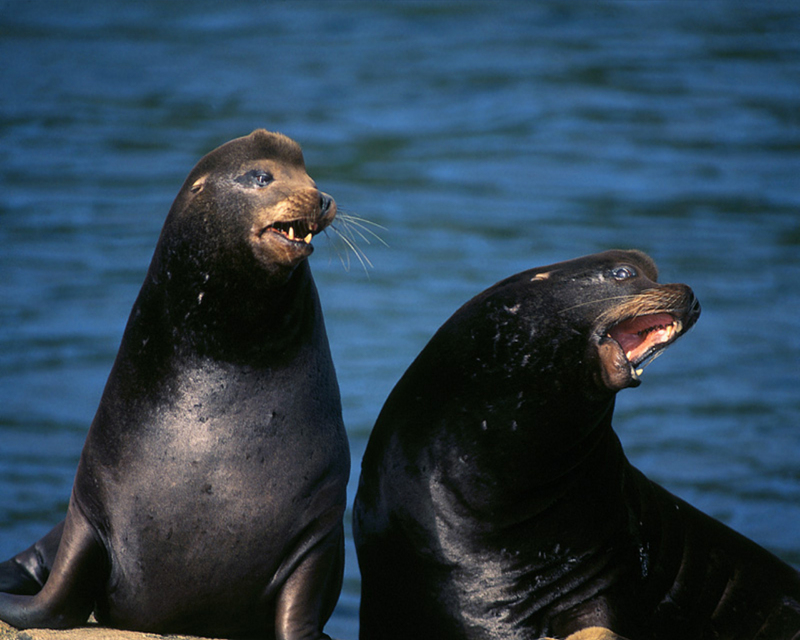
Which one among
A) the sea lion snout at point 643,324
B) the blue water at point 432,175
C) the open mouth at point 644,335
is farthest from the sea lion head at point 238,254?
the blue water at point 432,175

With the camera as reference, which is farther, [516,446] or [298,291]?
[516,446]

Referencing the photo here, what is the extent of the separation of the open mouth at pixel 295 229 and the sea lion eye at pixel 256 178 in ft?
0.46

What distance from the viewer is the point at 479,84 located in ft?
57.3

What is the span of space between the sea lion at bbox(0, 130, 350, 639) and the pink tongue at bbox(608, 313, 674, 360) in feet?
3.86

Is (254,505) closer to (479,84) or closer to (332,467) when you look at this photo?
(332,467)

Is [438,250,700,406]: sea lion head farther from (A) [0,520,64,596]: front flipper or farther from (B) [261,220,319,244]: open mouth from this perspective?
(A) [0,520,64,596]: front flipper

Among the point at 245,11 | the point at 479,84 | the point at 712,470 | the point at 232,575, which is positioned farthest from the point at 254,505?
the point at 245,11

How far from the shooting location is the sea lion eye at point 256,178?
3.94 metres

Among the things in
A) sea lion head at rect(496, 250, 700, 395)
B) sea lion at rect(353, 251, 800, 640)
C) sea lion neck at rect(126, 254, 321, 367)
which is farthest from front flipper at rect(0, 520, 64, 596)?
sea lion head at rect(496, 250, 700, 395)

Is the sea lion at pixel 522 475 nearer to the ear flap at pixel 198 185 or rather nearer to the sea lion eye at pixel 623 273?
the sea lion eye at pixel 623 273

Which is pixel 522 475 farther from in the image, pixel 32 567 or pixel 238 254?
pixel 32 567

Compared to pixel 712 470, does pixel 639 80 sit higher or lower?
higher

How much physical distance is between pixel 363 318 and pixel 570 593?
7.54 meters

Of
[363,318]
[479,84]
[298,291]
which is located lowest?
[363,318]
